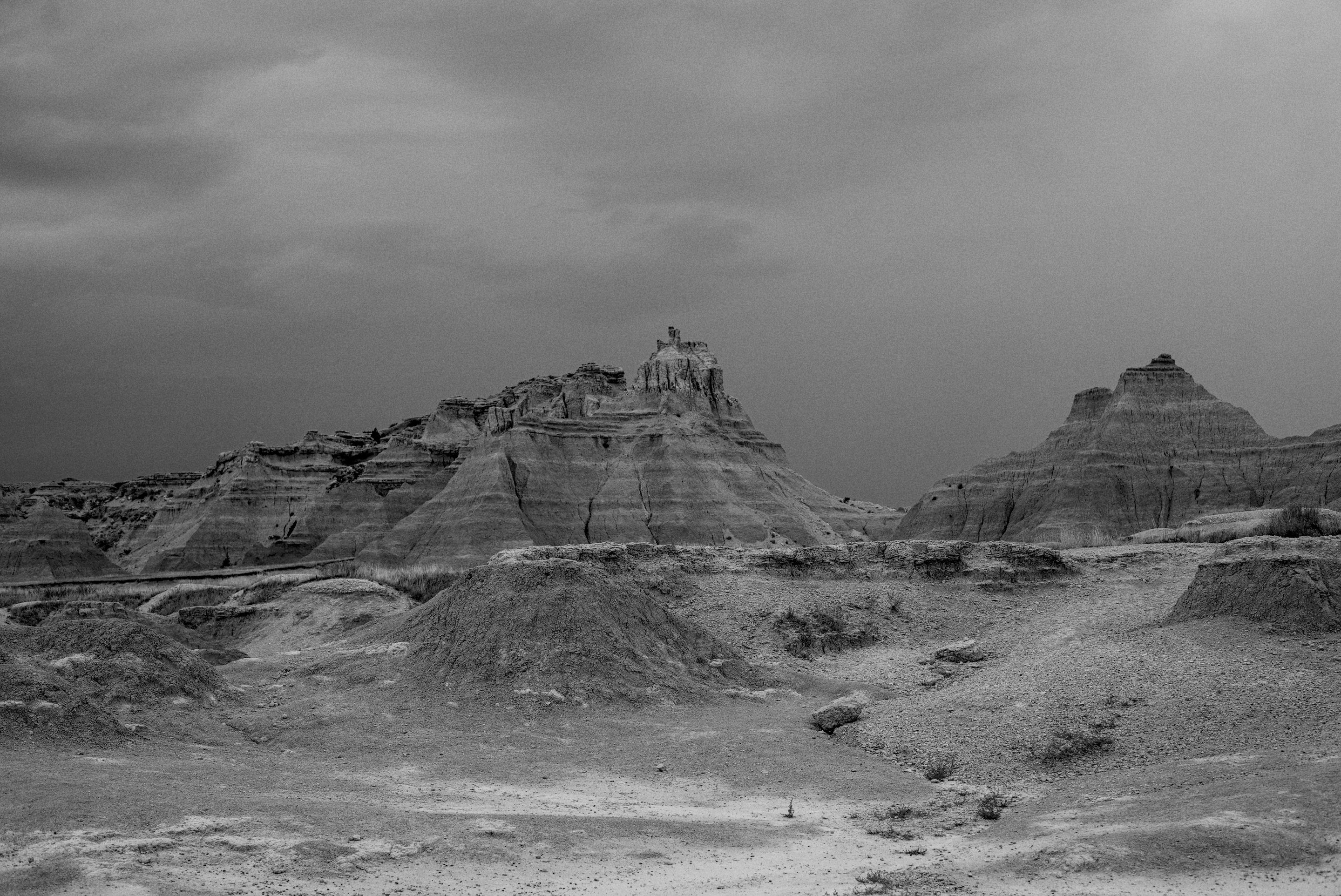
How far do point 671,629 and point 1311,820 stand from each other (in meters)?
15.8

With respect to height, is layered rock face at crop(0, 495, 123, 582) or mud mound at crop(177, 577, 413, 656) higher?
layered rock face at crop(0, 495, 123, 582)

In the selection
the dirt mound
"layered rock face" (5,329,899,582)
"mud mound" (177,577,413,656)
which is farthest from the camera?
"layered rock face" (5,329,899,582)

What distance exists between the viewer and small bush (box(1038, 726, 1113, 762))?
18094mm

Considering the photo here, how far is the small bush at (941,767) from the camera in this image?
18391 millimetres

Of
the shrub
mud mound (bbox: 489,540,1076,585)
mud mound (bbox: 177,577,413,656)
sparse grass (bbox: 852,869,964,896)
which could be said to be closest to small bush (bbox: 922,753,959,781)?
sparse grass (bbox: 852,869,964,896)

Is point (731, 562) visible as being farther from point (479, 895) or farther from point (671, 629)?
point (479, 895)

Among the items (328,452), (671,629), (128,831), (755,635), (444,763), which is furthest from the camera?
(328,452)

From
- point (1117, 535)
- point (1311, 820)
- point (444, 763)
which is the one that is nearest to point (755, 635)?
point (444, 763)

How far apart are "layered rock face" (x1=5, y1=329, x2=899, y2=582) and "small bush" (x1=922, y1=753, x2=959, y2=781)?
5243 cm

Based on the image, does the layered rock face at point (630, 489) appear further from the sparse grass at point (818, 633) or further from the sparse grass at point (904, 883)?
the sparse grass at point (904, 883)

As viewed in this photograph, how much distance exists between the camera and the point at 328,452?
392 ft

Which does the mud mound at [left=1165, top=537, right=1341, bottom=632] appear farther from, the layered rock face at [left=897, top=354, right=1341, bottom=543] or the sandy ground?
the layered rock face at [left=897, top=354, right=1341, bottom=543]

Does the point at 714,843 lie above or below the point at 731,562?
below

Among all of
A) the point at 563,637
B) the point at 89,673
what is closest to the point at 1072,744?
the point at 563,637
